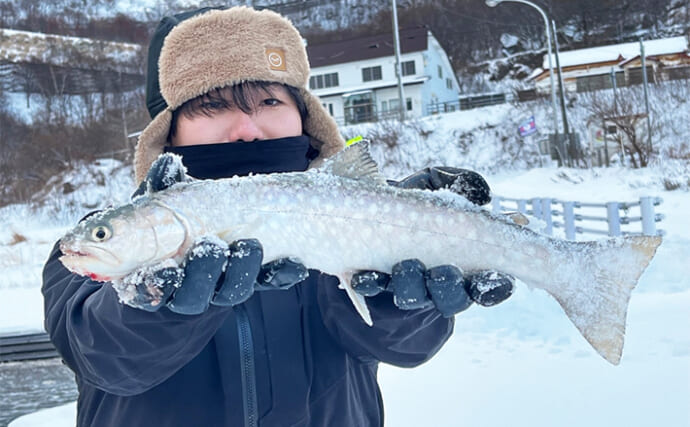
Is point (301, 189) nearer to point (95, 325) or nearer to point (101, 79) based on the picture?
point (95, 325)

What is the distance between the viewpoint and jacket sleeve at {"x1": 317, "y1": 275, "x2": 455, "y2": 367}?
2.22m

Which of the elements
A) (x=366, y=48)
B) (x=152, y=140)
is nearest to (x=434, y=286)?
(x=152, y=140)

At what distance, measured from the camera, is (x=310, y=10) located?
7712 cm

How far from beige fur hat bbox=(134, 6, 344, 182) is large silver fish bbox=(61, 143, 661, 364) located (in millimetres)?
759

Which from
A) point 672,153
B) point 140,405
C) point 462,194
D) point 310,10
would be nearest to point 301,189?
point 462,194

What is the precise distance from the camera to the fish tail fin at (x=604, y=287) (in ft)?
7.32

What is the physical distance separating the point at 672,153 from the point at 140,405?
1122 inches

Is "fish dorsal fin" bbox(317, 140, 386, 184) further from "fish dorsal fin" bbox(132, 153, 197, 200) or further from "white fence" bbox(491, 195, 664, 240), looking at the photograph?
"white fence" bbox(491, 195, 664, 240)

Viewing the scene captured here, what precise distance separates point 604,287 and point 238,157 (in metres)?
1.59

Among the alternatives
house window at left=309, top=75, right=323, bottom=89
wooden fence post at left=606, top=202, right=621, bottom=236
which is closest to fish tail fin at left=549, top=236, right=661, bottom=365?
wooden fence post at left=606, top=202, right=621, bottom=236

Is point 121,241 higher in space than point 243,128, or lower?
lower

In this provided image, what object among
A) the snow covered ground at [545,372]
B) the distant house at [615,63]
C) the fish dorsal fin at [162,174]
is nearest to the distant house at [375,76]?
the distant house at [615,63]

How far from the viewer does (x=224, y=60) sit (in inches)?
102

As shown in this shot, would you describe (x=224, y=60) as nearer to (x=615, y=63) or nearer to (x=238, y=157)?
(x=238, y=157)
